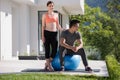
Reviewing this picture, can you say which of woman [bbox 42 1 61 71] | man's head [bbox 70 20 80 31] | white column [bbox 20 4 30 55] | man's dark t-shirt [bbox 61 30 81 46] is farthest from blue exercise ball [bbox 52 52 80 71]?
white column [bbox 20 4 30 55]

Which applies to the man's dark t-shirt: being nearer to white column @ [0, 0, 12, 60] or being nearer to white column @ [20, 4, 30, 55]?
white column @ [0, 0, 12, 60]

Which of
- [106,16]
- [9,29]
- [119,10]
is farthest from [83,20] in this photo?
[9,29]

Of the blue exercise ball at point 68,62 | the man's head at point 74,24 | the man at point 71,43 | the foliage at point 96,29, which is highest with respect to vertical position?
the foliage at point 96,29

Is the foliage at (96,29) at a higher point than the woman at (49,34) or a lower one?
higher

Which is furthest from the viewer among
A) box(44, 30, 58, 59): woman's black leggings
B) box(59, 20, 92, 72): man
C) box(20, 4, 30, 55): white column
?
box(20, 4, 30, 55): white column

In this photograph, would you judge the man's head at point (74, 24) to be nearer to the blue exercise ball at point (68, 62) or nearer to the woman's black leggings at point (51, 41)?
the woman's black leggings at point (51, 41)

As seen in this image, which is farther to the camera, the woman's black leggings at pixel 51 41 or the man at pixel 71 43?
the woman's black leggings at pixel 51 41

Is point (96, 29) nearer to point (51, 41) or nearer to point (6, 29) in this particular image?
point (6, 29)

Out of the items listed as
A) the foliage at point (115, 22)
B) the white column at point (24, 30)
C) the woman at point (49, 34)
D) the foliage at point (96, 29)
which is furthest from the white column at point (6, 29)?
the foliage at point (96, 29)

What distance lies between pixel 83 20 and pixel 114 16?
111 inches

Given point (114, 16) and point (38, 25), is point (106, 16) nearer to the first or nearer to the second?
point (114, 16)

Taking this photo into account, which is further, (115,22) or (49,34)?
(115,22)

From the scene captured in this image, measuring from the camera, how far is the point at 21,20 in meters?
21.9

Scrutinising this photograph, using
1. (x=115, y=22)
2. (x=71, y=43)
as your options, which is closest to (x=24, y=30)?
(x=71, y=43)
